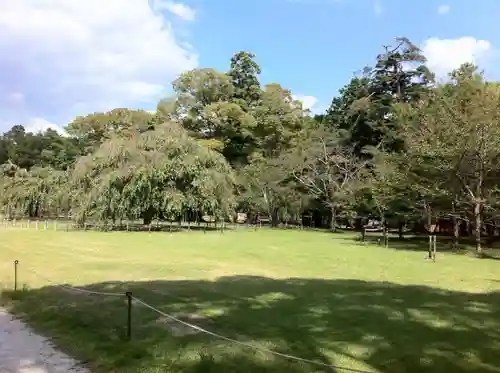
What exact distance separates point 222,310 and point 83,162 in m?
30.6

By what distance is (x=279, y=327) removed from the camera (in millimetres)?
7469

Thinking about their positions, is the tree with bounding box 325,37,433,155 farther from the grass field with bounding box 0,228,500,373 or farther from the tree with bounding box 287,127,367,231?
the grass field with bounding box 0,228,500,373

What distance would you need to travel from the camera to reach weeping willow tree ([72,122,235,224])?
34.6 meters

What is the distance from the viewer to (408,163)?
85.4 ft

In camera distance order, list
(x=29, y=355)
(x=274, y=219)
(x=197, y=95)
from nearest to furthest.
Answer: (x=29, y=355)
(x=274, y=219)
(x=197, y=95)

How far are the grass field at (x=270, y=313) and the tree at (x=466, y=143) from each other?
7145 mm

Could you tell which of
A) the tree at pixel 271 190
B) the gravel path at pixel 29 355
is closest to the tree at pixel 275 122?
the tree at pixel 271 190

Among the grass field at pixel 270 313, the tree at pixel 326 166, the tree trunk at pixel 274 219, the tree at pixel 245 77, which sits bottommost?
the grass field at pixel 270 313

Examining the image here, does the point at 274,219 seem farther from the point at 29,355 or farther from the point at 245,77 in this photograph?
the point at 29,355

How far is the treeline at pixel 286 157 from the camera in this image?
24312 mm

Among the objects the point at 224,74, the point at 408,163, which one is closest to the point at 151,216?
the point at 408,163

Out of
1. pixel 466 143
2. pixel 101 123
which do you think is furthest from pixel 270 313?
pixel 101 123

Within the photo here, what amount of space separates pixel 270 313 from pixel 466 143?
55.8 feet

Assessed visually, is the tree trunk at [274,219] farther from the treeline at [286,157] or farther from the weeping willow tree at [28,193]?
the weeping willow tree at [28,193]
